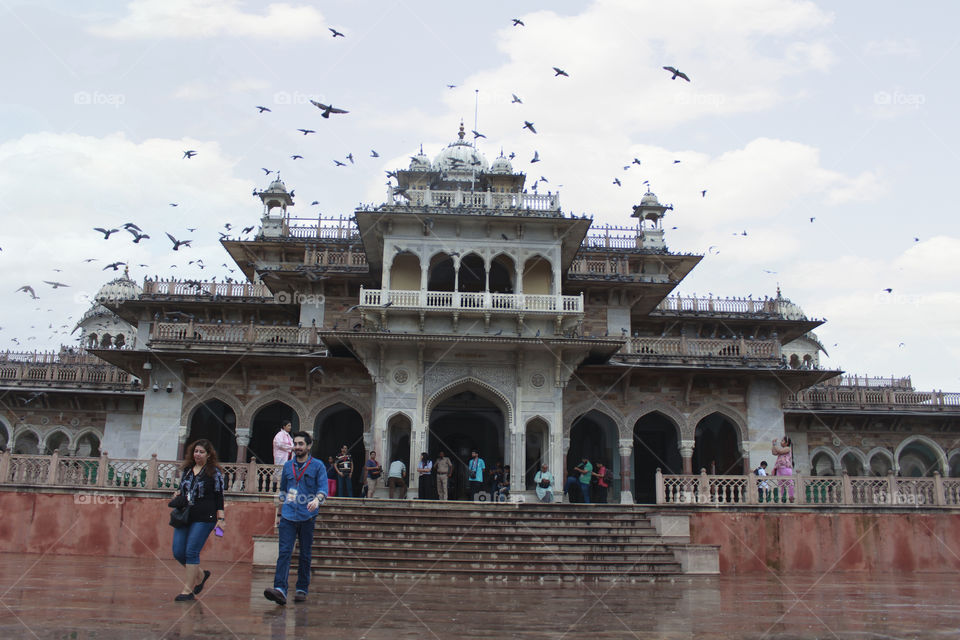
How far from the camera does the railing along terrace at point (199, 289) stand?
2536 cm

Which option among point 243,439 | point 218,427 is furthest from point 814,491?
point 218,427

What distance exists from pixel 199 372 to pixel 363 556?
12.0 metres

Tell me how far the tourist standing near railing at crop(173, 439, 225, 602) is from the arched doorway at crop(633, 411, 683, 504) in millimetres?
20029

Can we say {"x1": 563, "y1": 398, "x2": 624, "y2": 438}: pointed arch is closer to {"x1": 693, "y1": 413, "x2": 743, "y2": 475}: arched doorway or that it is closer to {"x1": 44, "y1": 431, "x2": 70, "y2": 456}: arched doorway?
{"x1": 693, "y1": 413, "x2": 743, "y2": 475}: arched doorway

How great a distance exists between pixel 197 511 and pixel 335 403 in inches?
624

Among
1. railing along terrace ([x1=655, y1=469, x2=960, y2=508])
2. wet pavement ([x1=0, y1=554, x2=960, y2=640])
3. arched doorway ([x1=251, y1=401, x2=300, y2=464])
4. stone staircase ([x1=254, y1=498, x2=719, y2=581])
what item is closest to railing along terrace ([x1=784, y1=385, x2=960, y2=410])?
railing along terrace ([x1=655, y1=469, x2=960, y2=508])

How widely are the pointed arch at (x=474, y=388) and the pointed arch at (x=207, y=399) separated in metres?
6.06

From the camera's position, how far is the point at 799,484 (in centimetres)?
1616

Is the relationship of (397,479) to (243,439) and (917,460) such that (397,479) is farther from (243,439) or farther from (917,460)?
(917,460)

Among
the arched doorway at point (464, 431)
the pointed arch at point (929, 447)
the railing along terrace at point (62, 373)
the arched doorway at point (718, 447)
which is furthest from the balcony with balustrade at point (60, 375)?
the pointed arch at point (929, 447)

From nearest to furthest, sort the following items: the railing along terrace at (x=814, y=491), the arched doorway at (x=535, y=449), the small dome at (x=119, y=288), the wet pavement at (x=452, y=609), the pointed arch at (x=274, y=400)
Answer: the wet pavement at (x=452, y=609) → the railing along terrace at (x=814, y=491) → the arched doorway at (x=535, y=449) → the pointed arch at (x=274, y=400) → the small dome at (x=119, y=288)

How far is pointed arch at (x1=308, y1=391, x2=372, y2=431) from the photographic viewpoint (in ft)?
74.0

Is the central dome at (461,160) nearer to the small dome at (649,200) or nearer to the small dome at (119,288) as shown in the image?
the small dome at (649,200)

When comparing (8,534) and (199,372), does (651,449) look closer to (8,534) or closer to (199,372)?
(199,372)
